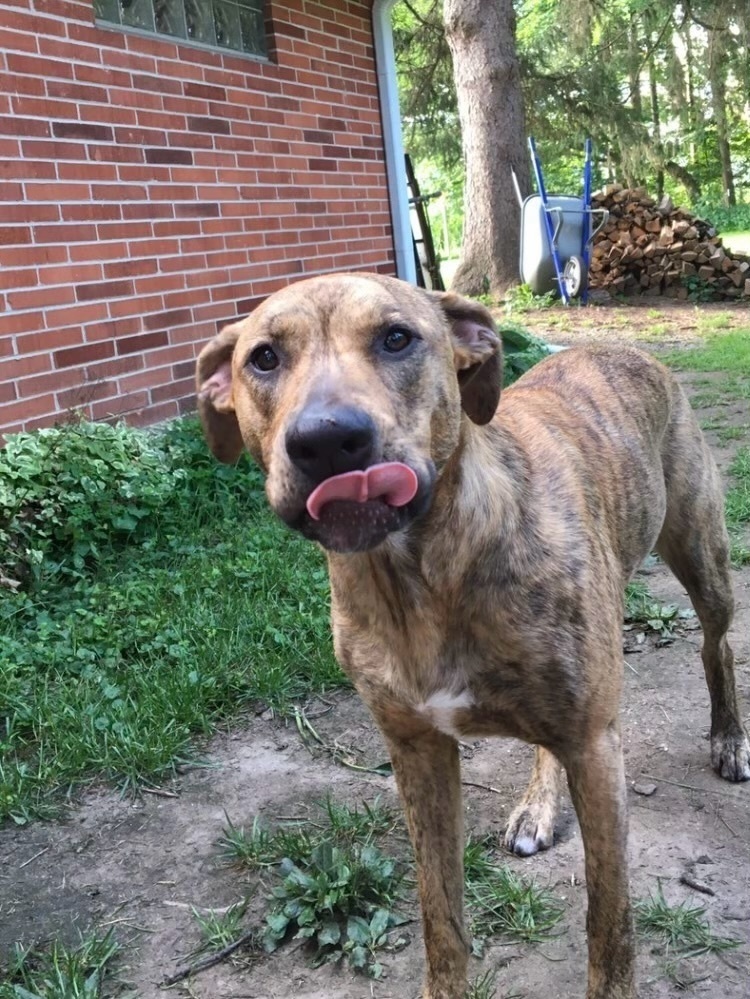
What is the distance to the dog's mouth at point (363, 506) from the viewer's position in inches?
65.0

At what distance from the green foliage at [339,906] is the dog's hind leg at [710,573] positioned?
3.83 ft

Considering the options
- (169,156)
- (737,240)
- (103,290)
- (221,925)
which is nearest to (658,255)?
(169,156)

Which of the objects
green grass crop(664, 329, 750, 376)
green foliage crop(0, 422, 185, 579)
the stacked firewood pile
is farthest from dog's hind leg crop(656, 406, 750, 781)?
the stacked firewood pile

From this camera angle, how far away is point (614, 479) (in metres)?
2.59

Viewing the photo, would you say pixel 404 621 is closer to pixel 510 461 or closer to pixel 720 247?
pixel 510 461

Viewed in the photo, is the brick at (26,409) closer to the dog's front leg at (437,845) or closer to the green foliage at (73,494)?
the green foliage at (73,494)

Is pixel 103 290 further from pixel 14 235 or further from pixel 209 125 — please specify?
pixel 209 125

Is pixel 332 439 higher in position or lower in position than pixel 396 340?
lower

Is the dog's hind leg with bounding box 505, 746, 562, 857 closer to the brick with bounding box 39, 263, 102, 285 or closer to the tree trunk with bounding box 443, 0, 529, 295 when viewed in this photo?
the brick with bounding box 39, 263, 102, 285

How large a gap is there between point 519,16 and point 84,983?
A: 1169 inches

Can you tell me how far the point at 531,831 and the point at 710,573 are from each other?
0.99 m

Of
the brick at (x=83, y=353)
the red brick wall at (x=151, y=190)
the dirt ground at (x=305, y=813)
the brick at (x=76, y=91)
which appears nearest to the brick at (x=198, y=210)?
the red brick wall at (x=151, y=190)

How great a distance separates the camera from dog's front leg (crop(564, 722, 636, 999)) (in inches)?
79.2

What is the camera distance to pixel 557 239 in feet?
40.3
